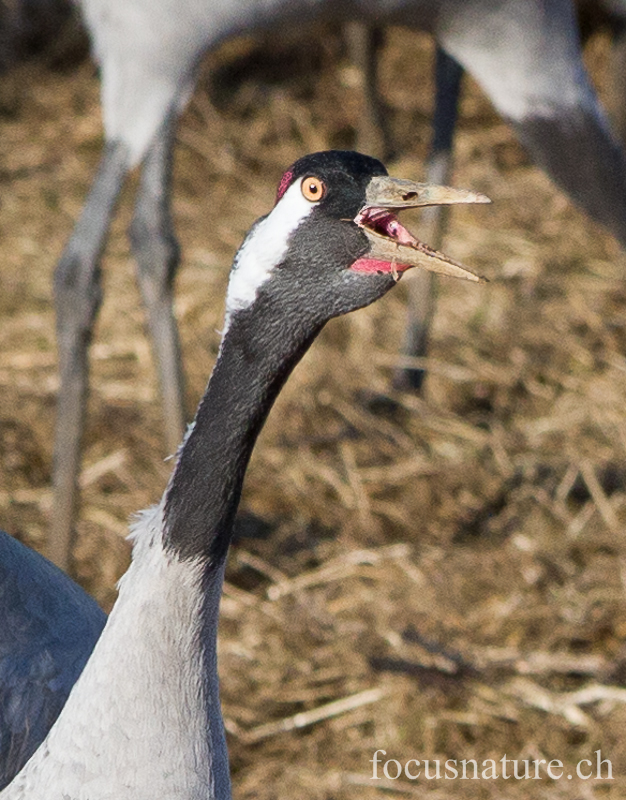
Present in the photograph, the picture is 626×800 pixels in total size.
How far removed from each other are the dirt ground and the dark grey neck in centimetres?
102

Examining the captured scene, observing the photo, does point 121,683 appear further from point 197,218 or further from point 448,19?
point 197,218

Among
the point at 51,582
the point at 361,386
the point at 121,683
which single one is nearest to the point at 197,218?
the point at 361,386

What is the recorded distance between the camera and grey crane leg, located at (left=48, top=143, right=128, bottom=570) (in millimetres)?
2375

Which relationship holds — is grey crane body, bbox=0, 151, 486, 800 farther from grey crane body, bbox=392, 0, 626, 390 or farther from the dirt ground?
grey crane body, bbox=392, 0, 626, 390

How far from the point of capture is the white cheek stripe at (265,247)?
1178 mm

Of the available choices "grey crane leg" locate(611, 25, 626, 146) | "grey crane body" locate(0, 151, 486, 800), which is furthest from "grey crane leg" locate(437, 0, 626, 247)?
"grey crane body" locate(0, 151, 486, 800)

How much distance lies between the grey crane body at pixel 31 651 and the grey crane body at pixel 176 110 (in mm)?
804

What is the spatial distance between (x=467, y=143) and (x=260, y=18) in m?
2.02

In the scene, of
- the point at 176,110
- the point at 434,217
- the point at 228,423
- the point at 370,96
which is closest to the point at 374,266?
the point at 228,423

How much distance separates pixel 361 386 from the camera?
3.20 meters

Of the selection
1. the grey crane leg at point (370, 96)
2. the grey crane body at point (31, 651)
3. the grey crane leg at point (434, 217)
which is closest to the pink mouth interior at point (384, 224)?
the grey crane body at point (31, 651)

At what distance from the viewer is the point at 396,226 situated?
3.90 feet

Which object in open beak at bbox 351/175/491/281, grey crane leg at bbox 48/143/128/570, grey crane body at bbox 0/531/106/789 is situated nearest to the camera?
open beak at bbox 351/175/491/281

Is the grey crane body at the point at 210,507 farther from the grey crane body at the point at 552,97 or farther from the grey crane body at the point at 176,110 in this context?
the grey crane body at the point at 552,97
